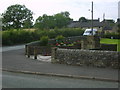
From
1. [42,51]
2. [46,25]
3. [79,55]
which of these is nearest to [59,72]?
[79,55]

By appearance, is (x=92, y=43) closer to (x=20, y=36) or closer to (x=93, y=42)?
(x=93, y=42)

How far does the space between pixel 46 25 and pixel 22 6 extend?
13.4 meters

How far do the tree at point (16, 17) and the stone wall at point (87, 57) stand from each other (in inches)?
2590

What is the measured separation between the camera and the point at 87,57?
13.9m

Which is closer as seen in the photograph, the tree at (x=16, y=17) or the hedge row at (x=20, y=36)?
the hedge row at (x=20, y=36)

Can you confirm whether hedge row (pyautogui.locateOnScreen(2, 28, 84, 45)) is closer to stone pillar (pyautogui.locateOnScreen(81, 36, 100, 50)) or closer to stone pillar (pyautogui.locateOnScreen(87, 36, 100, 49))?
stone pillar (pyautogui.locateOnScreen(81, 36, 100, 50))

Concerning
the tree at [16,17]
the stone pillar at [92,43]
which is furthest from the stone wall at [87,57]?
the tree at [16,17]

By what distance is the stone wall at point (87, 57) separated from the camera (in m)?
13.1

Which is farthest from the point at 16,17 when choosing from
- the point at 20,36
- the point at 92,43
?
the point at 92,43

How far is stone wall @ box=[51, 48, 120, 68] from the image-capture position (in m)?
13.1

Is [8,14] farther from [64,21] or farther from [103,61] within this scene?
[103,61]

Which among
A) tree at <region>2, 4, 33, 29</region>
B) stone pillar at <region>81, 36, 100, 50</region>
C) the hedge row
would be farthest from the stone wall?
tree at <region>2, 4, 33, 29</region>

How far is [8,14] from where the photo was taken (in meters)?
81.9

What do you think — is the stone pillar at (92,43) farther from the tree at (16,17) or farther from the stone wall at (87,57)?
the tree at (16,17)
